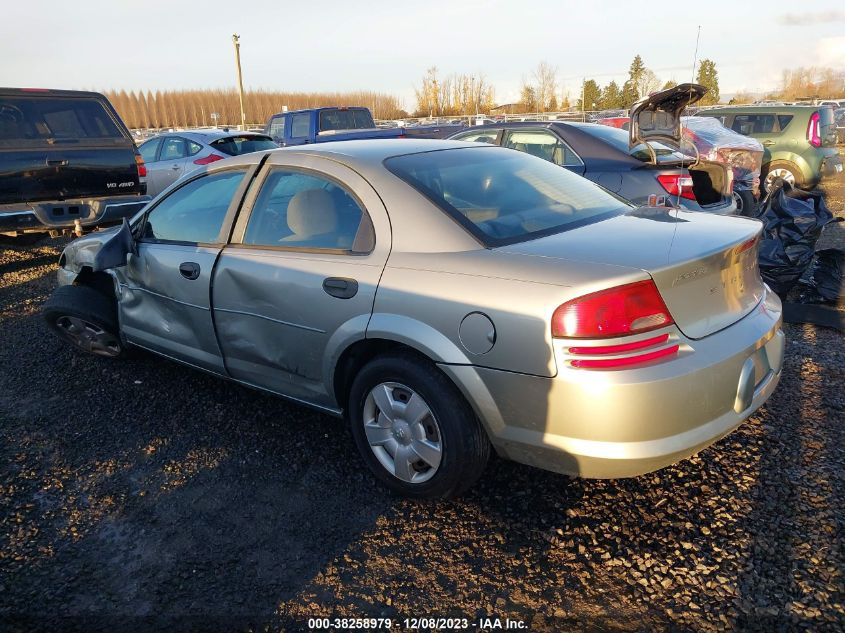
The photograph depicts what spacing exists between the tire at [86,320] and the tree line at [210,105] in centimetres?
5733

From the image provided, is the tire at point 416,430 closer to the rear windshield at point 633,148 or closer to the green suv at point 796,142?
the rear windshield at point 633,148

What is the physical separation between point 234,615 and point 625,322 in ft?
5.61

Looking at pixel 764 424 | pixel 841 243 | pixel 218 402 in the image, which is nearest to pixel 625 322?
pixel 764 424

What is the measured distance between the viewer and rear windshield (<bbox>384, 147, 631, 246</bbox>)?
283 centimetres

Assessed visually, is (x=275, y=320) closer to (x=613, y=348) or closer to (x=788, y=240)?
(x=613, y=348)

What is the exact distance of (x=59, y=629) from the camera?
2.25 metres

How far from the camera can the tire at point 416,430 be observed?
2578 mm

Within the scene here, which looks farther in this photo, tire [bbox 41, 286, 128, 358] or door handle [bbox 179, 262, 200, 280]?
tire [bbox 41, 286, 128, 358]

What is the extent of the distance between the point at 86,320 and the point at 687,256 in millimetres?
3795

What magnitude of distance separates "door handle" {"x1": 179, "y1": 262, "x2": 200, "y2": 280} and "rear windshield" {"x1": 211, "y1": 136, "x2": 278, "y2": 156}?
278 inches

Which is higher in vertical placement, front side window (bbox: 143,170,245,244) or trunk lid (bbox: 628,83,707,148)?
trunk lid (bbox: 628,83,707,148)

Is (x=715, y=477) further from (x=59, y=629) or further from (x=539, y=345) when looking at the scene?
(x=59, y=629)

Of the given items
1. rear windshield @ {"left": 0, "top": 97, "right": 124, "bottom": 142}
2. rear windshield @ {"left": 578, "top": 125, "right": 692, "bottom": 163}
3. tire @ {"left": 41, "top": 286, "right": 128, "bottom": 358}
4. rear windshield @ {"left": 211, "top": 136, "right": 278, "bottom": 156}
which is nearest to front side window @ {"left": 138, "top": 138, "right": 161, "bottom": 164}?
rear windshield @ {"left": 211, "top": 136, "right": 278, "bottom": 156}

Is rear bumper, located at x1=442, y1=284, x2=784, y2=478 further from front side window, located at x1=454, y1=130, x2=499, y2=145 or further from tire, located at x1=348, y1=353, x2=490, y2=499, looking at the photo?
front side window, located at x1=454, y1=130, x2=499, y2=145
